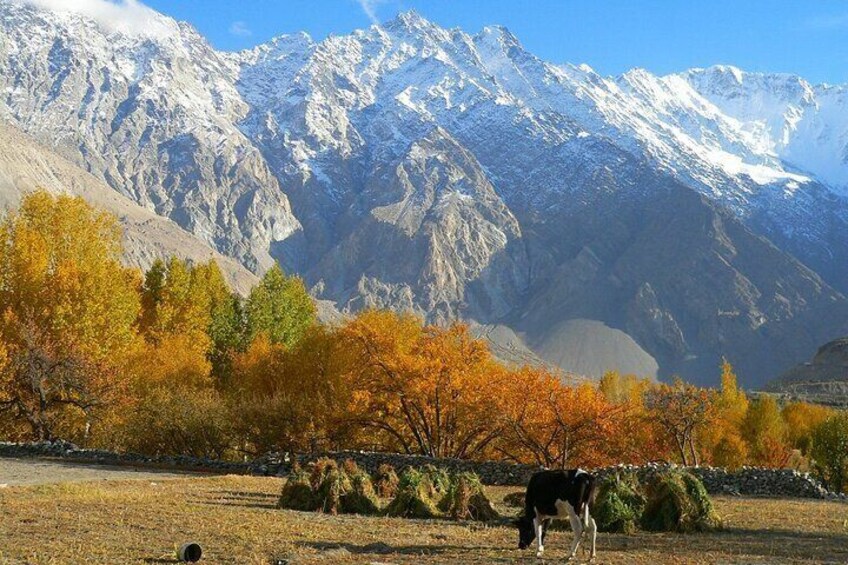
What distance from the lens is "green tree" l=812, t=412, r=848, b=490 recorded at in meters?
59.9

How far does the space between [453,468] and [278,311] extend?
1505 inches

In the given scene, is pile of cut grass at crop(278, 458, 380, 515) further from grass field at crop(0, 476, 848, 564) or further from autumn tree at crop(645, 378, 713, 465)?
autumn tree at crop(645, 378, 713, 465)

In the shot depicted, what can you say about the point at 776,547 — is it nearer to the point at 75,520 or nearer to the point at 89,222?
the point at 75,520

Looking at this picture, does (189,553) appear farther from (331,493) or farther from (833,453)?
(833,453)

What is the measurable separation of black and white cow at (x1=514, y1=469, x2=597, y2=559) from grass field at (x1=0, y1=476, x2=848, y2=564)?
19.5 inches

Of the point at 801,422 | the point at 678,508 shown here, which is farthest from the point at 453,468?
the point at 801,422

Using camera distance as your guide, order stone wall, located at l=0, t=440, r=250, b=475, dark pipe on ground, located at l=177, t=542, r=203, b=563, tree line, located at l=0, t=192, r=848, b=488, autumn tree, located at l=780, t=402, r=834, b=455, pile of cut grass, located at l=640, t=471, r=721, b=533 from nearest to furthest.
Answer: dark pipe on ground, located at l=177, t=542, r=203, b=563
pile of cut grass, located at l=640, t=471, r=721, b=533
stone wall, located at l=0, t=440, r=250, b=475
tree line, located at l=0, t=192, r=848, b=488
autumn tree, located at l=780, t=402, r=834, b=455

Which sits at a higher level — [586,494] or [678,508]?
[586,494]

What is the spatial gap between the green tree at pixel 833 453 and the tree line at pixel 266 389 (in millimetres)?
128

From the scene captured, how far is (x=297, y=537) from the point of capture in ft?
59.3

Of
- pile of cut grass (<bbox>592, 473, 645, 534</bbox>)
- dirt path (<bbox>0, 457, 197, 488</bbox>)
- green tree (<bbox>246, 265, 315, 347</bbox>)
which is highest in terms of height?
green tree (<bbox>246, 265, 315, 347</bbox>)

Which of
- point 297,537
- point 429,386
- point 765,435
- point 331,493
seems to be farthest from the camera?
point 765,435

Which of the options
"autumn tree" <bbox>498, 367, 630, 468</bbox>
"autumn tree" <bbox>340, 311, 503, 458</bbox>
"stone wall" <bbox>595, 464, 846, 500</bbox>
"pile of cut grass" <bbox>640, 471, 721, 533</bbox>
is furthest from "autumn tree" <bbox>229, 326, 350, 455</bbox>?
"pile of cut grass" <bbox>640, 471, 721, 533</bbox>

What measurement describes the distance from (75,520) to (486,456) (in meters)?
32.3
